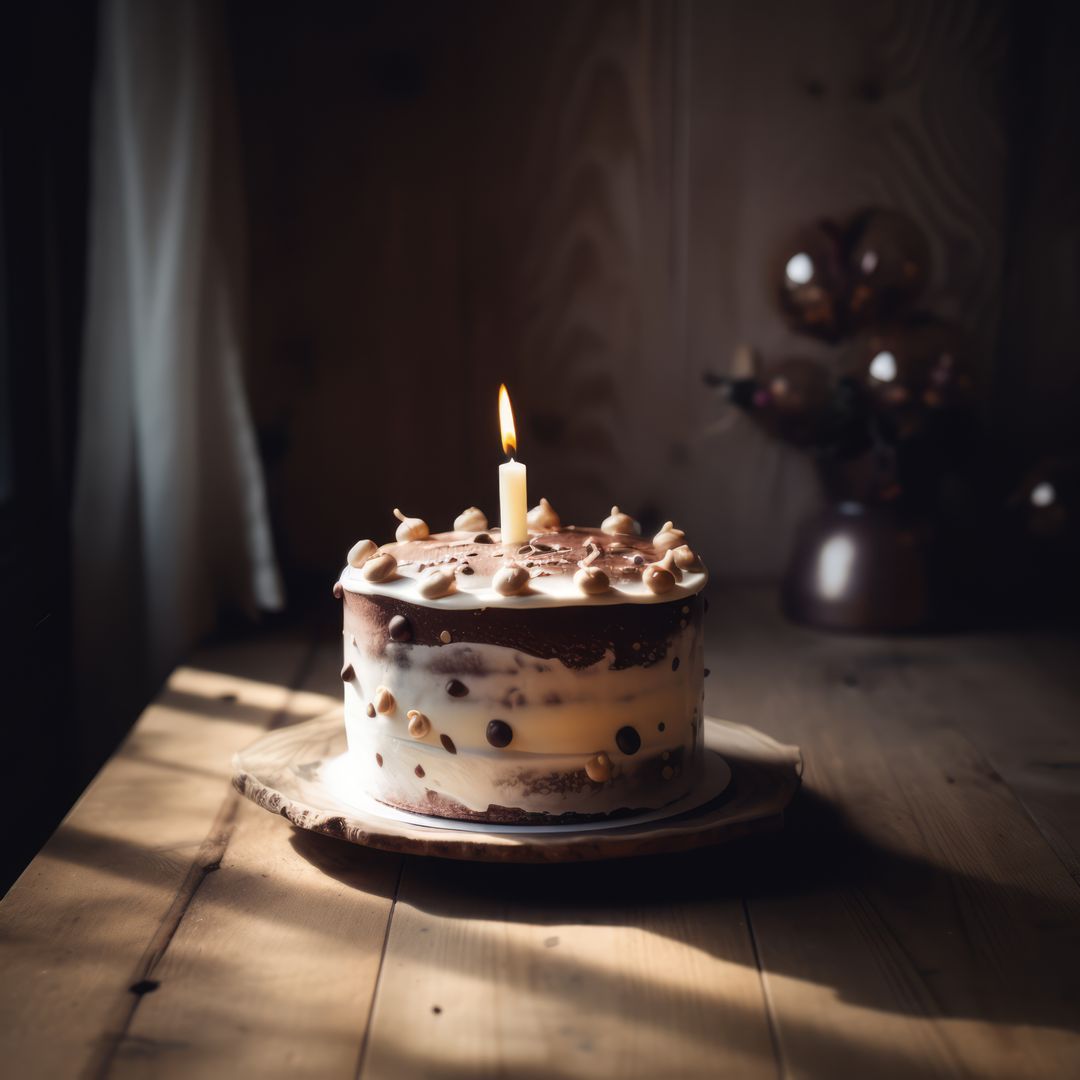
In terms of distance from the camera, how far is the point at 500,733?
2.80ft

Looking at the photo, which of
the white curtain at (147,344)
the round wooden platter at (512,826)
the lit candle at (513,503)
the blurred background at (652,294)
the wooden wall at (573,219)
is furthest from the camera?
the wooden wall at (573,219)

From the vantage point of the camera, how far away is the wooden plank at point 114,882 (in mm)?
709

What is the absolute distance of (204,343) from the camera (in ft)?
5.54

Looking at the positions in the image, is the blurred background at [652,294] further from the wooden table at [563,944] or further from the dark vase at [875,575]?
the wooden table at [563,944]

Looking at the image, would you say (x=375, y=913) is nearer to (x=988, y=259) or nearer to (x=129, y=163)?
(x=129, y=163)

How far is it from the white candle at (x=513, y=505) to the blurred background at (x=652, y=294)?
0.82 metres

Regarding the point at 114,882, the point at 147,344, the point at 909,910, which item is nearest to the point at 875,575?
the point at 909,910

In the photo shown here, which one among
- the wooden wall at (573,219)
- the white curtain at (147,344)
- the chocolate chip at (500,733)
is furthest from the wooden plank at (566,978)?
the wooden wall at (573,219)

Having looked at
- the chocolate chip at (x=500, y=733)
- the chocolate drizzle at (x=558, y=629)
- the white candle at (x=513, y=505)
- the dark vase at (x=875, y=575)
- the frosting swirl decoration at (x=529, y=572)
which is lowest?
the dark vase at (x=875, y=575)

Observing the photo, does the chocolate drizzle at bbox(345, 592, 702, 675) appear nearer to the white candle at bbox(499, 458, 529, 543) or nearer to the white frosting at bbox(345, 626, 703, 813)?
the white frosting at bbox(345, 626, 703, 813)

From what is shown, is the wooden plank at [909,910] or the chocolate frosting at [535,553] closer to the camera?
the wooden plank at [909,910]

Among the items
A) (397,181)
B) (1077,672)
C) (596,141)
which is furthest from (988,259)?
(397,181)

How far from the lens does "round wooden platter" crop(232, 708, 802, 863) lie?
832mm

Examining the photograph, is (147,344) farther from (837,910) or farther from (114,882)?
(837,910)
